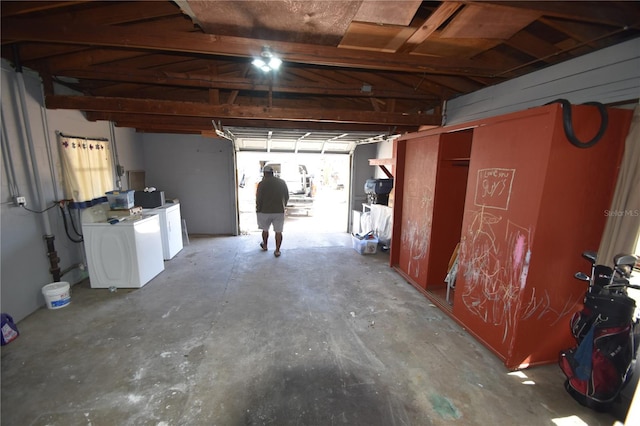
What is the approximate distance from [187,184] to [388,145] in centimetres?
480

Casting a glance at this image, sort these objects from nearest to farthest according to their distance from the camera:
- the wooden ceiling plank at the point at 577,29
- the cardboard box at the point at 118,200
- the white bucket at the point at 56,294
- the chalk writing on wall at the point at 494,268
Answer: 1. the wooden ceiling plank at the point at 577,29
2. the chalk writing on wall at the point at 494,268
3. the white bucket at the point at 56,294
4. the cardboard box at the point at 118,200

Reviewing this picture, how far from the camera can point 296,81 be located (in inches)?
151

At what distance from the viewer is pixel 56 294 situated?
3.19m

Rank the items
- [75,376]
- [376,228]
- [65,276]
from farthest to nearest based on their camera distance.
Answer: [376,228], [65,276], [75,376]

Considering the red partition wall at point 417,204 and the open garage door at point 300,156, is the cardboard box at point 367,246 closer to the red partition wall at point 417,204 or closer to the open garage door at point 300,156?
the red partition wall at point 417,204

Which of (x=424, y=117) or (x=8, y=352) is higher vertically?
(x=424, y=117)

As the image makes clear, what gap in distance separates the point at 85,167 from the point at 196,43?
3021 mm

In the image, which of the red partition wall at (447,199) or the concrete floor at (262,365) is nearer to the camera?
the concrete floor at (262,365)

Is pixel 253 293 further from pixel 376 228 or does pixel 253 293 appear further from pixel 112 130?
pixel 112 130

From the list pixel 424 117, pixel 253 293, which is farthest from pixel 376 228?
pixel 253 293

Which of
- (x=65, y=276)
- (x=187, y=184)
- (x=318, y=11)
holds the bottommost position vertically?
(x=65, y=276)

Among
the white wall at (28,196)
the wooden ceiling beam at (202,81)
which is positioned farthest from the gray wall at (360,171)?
the white wall at (28,196)

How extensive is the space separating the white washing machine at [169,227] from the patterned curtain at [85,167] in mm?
764

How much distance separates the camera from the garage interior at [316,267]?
76.6 inches
